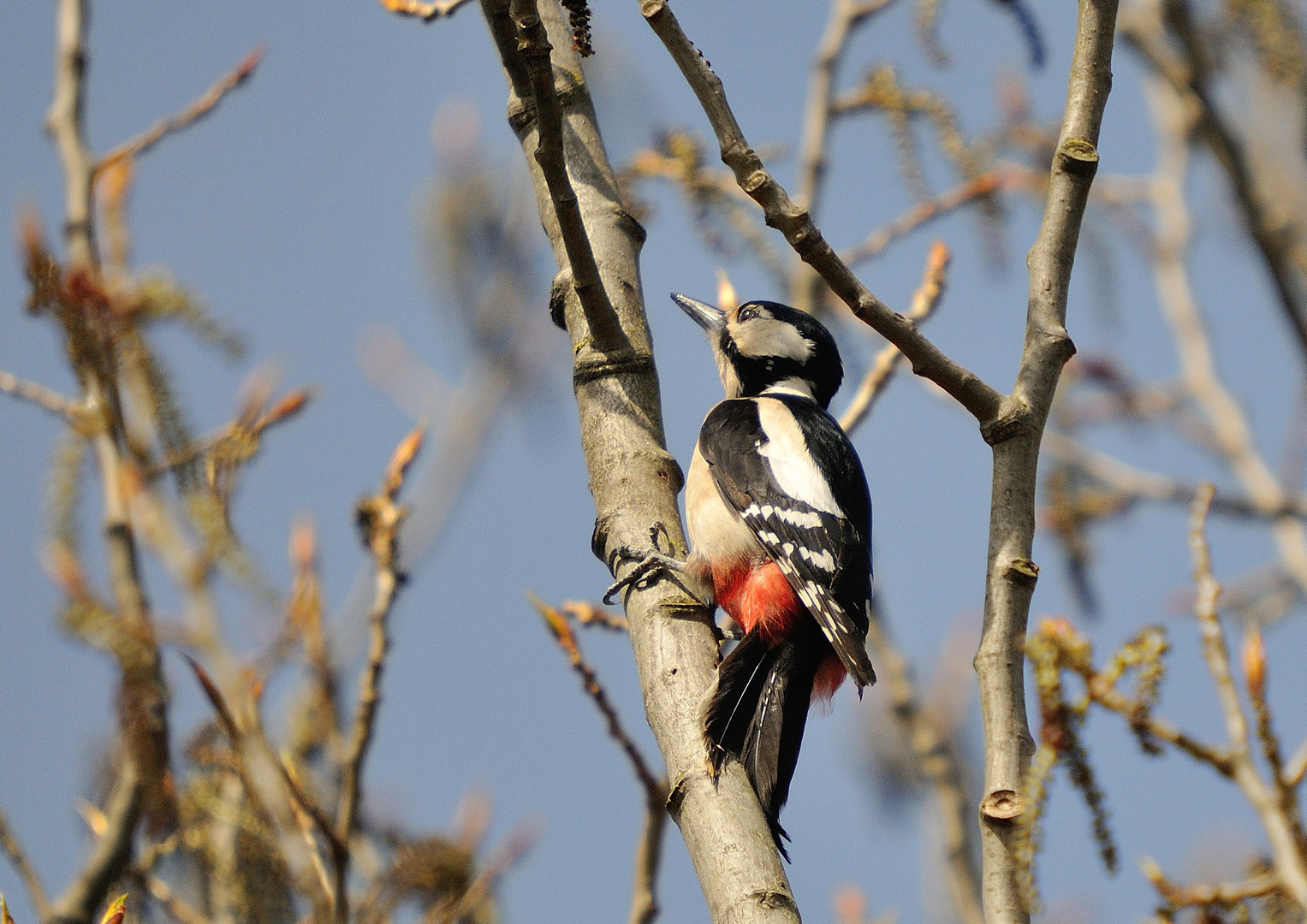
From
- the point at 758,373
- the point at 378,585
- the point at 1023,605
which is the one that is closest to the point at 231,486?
the point at 378,585

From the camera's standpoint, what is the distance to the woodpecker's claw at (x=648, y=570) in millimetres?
2289

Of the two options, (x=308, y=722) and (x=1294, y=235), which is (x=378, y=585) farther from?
(x=1294, y=235)

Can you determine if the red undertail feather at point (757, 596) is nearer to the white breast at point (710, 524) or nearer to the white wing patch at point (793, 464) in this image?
the white breast at point (710, 524)

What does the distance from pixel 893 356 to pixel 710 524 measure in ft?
2.07

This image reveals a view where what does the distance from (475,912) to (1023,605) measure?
A: 152cm

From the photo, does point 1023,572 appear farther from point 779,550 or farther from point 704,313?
point 704,313

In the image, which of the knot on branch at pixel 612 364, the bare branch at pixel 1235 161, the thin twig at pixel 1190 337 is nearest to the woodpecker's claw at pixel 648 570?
the knot on branch at pixel 612 364

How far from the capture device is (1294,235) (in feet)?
11.6

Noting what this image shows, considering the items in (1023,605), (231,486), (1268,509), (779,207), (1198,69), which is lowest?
(1023,605)

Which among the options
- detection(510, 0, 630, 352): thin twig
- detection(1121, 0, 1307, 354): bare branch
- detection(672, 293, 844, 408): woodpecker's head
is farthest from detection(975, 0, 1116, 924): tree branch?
detection(672, 293, 844, 408): woodpecker's head

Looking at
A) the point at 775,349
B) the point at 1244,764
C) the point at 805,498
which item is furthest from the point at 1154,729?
the point at 775,349

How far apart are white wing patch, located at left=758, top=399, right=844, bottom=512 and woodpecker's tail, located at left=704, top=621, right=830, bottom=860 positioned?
520mm

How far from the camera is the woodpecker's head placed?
4152mm

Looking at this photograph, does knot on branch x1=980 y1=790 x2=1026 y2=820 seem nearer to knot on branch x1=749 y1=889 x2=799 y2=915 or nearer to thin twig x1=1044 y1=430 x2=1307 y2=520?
knot on branch x1=749 y1=889 x2=799 y2=915
